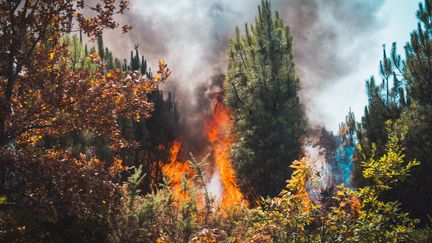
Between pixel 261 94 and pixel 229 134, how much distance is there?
2718mm

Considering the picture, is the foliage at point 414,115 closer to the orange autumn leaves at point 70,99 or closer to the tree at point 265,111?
the tree at point 265,111

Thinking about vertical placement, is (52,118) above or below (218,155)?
below

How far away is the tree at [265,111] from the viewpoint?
16875 millimetres

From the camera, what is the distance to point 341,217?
5004mm

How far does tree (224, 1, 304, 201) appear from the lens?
16.9 meters

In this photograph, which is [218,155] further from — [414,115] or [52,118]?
[52,118]

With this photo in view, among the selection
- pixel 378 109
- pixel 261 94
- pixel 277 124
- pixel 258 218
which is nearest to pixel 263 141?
pixel 277 124

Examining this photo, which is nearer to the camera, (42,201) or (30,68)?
(42,201)

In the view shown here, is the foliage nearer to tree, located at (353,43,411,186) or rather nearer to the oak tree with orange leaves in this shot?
tree, located at (353,43,411,186)

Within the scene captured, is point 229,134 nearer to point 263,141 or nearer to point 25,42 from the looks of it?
point 263,141

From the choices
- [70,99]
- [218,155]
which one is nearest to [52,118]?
[70,99]

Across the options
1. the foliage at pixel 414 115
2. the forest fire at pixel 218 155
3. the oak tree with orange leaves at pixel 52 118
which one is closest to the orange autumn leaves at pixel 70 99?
the oak tree with orange leaves at pixel 52 118

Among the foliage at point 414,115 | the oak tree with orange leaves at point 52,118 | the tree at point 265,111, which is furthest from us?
the tree at point 265,111

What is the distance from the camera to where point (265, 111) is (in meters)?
17.3
